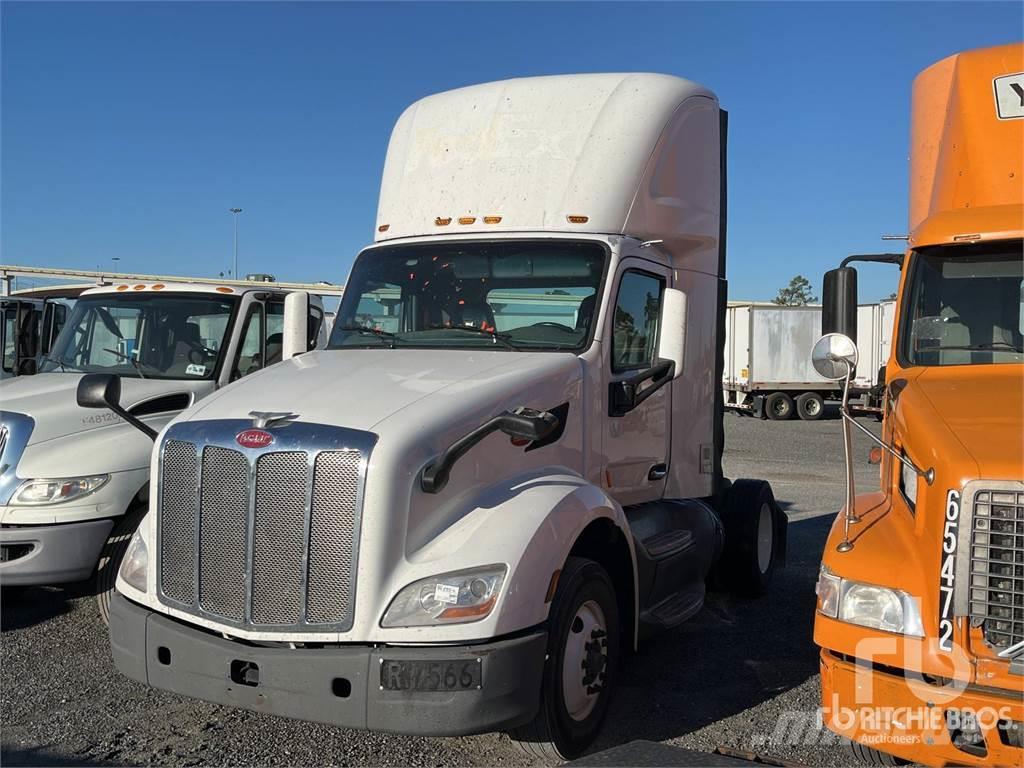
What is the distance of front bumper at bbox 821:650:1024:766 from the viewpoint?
3.17 metres

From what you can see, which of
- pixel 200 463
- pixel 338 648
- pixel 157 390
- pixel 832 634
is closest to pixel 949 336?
pixel 832 634

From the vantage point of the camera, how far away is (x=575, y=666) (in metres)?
4.14

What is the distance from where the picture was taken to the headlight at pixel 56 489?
566 cm

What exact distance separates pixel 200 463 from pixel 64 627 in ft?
9.86

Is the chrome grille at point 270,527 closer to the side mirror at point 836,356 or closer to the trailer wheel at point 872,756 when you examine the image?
the trailer wheel at point 872,756

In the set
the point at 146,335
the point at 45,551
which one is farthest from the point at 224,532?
the point at 146,335

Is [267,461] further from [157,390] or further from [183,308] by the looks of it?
[183,308]

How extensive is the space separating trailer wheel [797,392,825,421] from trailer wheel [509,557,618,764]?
74.3ft

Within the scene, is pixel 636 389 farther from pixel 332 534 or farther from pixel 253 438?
pixel 253 438

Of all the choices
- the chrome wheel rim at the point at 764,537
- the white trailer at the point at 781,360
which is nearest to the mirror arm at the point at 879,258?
the chrome wheel rim at the point at 764,537

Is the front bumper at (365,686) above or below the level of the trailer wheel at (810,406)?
above

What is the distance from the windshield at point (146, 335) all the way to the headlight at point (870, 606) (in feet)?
17.1

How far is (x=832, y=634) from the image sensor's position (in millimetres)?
3594

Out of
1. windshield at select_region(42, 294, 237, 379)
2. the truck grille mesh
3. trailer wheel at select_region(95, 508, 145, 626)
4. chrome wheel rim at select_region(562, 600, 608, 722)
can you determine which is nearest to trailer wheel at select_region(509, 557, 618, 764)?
chrome wheel rim at select_region(562, 600, 608, 722)
